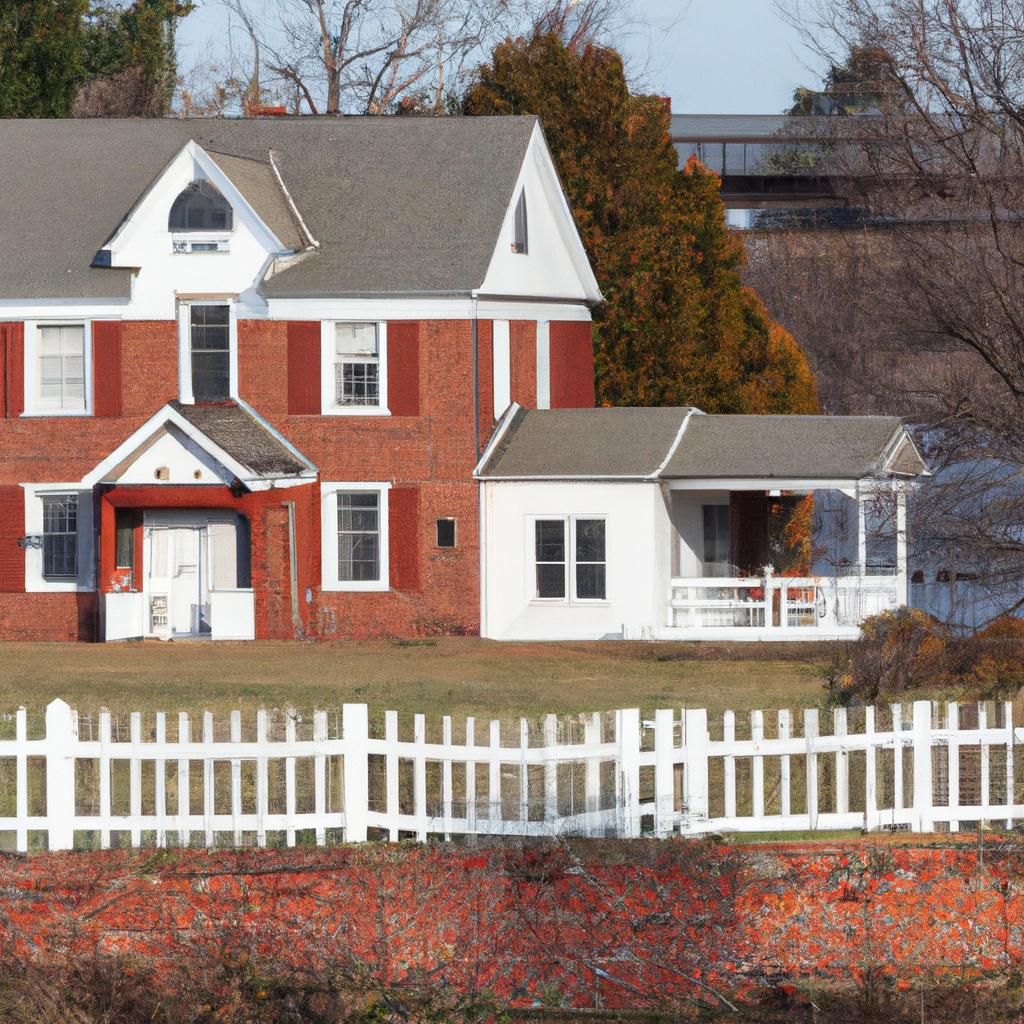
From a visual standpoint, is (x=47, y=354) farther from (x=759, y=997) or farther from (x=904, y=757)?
(x=759, y=997)

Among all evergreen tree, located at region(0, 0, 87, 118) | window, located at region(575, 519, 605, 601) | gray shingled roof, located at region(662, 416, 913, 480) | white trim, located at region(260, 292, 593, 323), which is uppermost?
evergreen tree, located at region(0, 0, 87, 118)

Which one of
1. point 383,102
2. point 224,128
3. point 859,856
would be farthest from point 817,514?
point 859,856

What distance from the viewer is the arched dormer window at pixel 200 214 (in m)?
30.4

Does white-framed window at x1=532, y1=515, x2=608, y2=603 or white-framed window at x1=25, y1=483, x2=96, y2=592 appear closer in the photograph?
white-framed window at x1=532, y1=515, x2=608, y2=603

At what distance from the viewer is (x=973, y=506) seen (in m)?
21.5

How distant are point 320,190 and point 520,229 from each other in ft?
11.7

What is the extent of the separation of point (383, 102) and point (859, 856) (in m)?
45.3

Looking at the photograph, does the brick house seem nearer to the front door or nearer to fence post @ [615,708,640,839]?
the front door

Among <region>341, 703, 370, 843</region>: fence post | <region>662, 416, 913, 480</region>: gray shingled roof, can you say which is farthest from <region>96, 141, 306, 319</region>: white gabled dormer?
<region>341, 703, 370, 843</region>: fence post

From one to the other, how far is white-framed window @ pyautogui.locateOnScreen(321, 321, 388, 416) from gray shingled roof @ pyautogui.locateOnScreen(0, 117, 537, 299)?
720 mm

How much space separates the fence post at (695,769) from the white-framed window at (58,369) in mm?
20632

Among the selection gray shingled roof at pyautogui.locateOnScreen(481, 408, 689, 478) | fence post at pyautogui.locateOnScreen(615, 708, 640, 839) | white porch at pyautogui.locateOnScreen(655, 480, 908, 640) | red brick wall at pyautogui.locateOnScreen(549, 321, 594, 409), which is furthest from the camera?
red brick wall at pyautogui.locateOnScreen(549, 321, 594, 409)

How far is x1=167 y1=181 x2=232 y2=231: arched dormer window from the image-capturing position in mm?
30375

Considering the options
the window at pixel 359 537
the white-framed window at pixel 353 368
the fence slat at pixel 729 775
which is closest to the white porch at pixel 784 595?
the window at pixel 359 537
